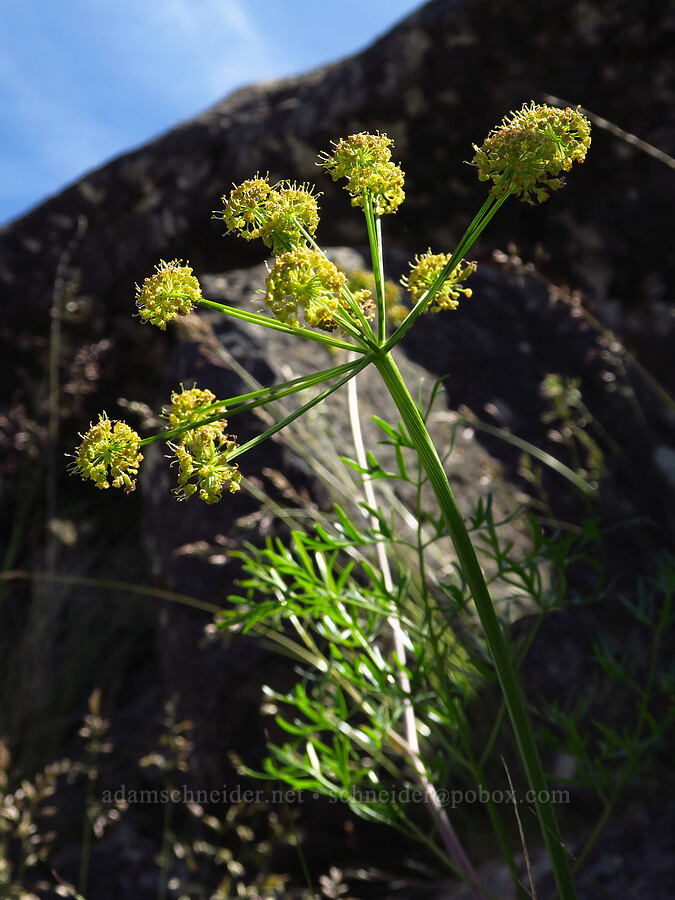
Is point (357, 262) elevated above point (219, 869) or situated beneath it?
elevated above

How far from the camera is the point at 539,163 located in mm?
630

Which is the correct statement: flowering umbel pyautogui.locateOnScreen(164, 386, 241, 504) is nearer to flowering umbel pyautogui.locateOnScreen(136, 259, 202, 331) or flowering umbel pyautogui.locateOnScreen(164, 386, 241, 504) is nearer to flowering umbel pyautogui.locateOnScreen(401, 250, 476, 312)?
flowering umbel pyautogui.locateOnScreen(136, 259, 202, 331)

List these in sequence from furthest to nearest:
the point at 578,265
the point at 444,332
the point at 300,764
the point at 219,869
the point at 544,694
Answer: the point at 578,265 < the point at 444,332 < the point at 219,869 < the point at 544,694 < the point at 300,764

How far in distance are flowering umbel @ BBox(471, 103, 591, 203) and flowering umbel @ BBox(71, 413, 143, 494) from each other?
15.3 inches

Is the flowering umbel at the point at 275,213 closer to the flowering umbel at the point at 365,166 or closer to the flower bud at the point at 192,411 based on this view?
the flowering umbel at the point at 365,166

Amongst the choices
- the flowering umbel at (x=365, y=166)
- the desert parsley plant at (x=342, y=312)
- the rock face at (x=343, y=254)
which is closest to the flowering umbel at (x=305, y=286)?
the desert parsley plant at (x=342, y=312)

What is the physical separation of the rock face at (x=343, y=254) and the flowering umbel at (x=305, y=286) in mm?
1003

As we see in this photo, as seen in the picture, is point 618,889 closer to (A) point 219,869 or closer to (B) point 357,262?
(A) point 219,869

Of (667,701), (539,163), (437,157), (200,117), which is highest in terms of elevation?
(200,117)

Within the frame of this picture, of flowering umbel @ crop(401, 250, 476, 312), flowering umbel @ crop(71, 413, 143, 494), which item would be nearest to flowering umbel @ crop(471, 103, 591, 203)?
flowering umbel @ crop(401, 250, 476, 312)

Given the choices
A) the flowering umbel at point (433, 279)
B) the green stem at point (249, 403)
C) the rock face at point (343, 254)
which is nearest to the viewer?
the green stem at point (249, 403)

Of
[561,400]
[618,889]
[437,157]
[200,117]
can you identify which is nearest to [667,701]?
[618,889]

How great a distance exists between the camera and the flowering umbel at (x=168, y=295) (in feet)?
2.25

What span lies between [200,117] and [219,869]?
3646 millimetres
